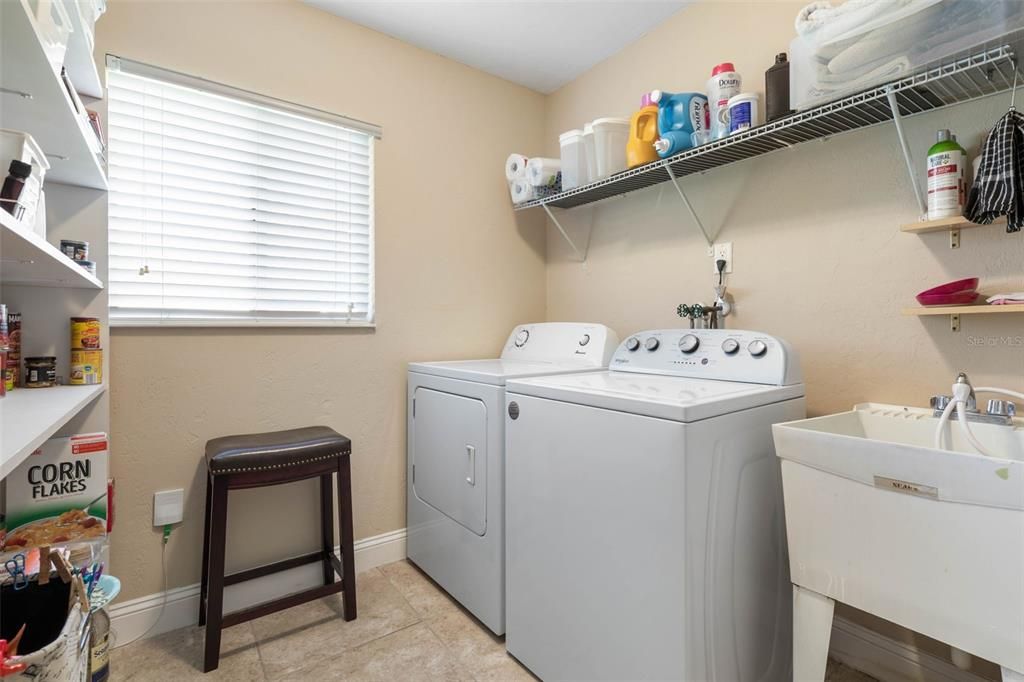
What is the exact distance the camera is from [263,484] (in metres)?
1.62

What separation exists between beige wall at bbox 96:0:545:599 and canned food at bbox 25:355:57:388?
0.19m

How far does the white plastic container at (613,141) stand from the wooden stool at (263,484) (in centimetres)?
159

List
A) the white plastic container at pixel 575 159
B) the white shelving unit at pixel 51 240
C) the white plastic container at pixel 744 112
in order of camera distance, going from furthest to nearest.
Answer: the white plastic container at pixel 575 159, the white plastic container at pixel 744 112, the white shelving unit at pixel 51 240

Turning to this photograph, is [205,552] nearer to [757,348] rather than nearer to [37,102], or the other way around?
[37,102]

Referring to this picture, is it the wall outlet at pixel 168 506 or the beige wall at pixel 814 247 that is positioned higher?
the beige wall at pixel 814 247

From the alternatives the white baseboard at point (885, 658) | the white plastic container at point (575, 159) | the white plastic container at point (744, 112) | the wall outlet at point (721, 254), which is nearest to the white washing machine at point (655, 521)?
the white baseboard at point (885, 658)

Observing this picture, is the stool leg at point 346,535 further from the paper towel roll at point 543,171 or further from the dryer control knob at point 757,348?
the paper towel roll at point 543,171

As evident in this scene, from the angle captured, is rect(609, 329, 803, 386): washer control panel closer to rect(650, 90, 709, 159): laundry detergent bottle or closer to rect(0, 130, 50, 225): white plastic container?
rect(650, 90, 709, 159): laundry detergent bottle

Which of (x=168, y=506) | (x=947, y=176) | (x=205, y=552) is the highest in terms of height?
(x=947, y=176)

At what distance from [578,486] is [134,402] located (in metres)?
1.60

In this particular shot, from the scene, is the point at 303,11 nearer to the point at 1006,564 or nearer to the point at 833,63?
the point at 833,63

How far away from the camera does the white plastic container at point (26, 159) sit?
94 cm

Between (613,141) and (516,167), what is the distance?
610 millimetres

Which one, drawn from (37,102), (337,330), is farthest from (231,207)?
(37,102)
